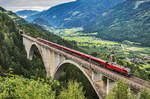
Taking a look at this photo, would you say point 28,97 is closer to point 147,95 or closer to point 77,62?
point 147,95

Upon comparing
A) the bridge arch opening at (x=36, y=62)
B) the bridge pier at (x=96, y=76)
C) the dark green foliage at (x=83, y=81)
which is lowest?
the dark green foliage at (x=83, y=81)

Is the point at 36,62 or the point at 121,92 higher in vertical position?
the point at 121,92

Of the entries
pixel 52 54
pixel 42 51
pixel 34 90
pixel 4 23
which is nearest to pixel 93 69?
pixel 34 90

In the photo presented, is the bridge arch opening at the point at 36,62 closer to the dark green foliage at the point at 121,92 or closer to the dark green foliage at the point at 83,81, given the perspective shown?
the dark green foliage at the point at 83,81

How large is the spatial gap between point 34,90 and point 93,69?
14394mm

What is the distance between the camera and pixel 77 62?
103ft

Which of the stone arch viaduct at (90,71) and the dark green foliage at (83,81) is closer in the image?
the stone arch viaduct at (90,71)

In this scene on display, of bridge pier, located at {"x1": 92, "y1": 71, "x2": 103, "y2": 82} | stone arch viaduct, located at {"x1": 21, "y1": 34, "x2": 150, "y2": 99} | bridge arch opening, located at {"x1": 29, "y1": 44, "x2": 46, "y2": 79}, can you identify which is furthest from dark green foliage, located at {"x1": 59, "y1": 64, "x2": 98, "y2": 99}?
bridge pier, located at {"x1": 92, "y1": 71, "x2": 103, "y2": 82}

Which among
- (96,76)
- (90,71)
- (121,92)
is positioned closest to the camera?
(121,92)

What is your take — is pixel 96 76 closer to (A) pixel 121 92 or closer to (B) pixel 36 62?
(A) pixel 121 92

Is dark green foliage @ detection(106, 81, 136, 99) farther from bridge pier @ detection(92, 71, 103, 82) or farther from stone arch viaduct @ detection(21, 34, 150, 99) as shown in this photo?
bridge pier @ detection(92, 71, 103, 82)

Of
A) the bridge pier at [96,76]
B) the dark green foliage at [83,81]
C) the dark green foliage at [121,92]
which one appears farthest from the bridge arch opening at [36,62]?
the dark green foliage at [121,92]

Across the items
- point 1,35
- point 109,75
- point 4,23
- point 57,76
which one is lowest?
point 57,76

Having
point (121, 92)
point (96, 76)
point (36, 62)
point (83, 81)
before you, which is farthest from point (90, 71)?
point (36, 62)
